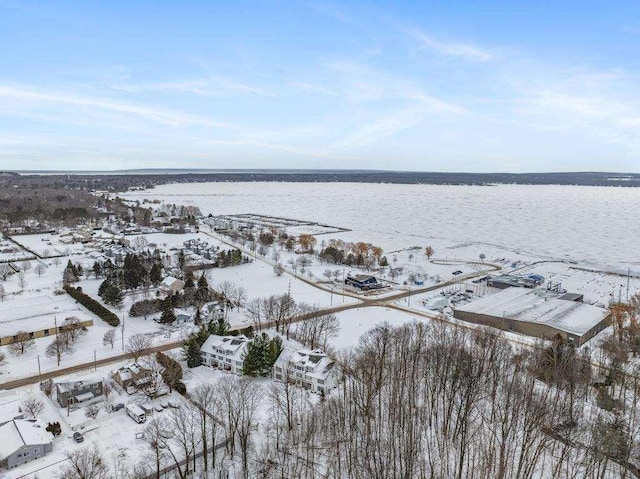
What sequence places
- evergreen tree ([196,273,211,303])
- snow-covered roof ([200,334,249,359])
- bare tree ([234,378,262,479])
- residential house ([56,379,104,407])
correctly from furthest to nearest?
evergreen tree ([196,273,211,303]) → snow-covered roof ([200,334,249,359]) → residential house ([56,379,104,407]) → bare tree ([234,378,262,479])

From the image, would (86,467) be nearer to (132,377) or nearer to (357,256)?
(132,377)

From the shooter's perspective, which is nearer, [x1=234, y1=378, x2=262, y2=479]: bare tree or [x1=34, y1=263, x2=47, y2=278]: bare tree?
[x1=234, y1=378, x2=262, y2=479]: bare tree

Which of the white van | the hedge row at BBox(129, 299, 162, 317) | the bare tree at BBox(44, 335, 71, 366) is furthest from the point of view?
the hedge row at BBox(129, 299, 162, 317)

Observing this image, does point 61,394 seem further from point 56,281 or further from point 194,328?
point 56,281

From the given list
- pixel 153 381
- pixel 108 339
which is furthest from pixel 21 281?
pixel 153 381

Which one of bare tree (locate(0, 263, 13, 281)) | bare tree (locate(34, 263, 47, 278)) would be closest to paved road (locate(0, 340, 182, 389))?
bare tree (locate(0, 263, 13, 281))

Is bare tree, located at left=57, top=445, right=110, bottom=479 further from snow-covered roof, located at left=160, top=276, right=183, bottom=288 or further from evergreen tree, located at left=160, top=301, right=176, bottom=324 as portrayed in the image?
snow-covered roof, located at left=160, top=276, right=183, bottom=288

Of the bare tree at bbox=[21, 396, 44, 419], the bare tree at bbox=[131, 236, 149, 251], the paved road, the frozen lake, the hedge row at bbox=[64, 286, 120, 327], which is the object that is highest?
the frozen lake

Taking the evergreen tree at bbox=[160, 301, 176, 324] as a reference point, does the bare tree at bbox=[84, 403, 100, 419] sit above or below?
below
